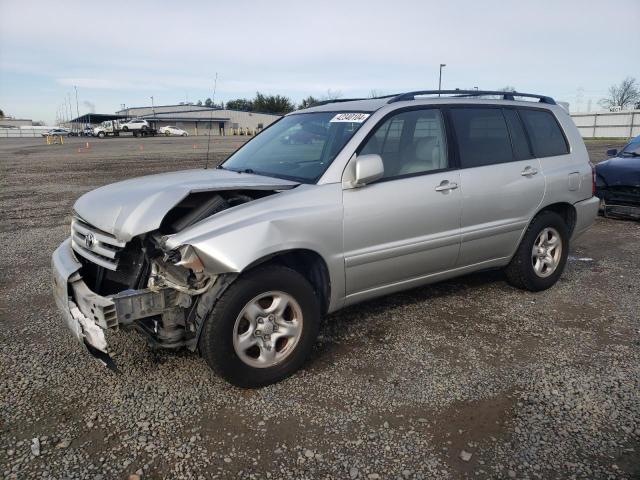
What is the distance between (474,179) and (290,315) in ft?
6.65

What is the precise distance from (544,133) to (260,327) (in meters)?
3.57

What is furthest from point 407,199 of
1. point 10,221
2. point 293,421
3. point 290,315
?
point 10,221

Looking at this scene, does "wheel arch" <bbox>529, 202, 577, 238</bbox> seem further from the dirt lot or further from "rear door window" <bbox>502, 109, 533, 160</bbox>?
the dirt lot

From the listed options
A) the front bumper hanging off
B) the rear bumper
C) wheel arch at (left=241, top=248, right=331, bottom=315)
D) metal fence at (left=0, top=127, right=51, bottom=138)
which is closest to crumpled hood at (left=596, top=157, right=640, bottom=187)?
the rear bumper

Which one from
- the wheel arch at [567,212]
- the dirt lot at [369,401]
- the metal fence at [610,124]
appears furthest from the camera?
the metal fence at [610,124]

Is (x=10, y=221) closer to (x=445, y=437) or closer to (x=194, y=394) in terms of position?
(x=194, y=394)

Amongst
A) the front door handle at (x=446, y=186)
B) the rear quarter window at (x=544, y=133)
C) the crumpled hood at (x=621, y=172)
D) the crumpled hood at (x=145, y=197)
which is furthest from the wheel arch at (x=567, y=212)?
the crumpled hood at (x=621, y=172)

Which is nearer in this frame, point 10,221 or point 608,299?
point 608,299

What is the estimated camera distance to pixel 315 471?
251 centimetres

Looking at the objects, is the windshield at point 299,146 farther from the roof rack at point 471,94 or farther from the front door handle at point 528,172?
the front door handle at point 528,172

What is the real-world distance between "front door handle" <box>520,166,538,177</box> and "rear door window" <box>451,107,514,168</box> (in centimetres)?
17

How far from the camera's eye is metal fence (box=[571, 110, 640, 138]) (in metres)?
41.4

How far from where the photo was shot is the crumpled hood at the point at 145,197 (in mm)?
2992

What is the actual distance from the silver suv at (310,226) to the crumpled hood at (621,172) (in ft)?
12.8
